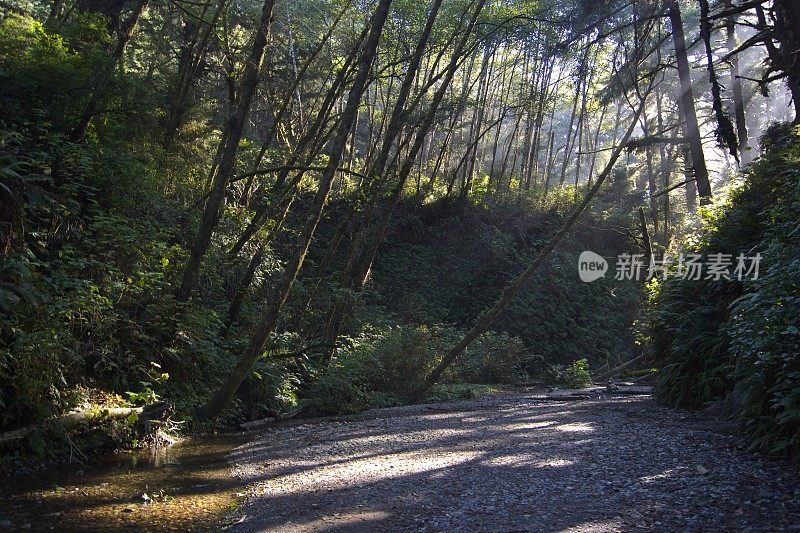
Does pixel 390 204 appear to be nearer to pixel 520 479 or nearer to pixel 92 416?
pixel 92 416

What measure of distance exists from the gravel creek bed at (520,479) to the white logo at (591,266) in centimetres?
1909

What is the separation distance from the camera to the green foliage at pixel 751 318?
5898mm

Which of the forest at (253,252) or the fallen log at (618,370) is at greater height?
the forest at (253,252)

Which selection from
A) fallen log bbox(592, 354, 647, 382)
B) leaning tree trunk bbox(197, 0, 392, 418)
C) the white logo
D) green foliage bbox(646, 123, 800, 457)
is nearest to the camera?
green foliage bbox(646, 123, 800, 457)

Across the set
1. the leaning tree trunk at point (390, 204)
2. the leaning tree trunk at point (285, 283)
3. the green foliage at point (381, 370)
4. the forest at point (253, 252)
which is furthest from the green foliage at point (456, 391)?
the leaning tree trunk at point (285, 283)

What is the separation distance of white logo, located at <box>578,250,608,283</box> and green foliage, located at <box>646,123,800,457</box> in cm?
1549

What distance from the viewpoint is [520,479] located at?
230 inches

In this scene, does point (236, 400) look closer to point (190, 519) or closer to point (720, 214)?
point (190, 519)

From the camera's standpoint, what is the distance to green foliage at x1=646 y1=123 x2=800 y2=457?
590cm

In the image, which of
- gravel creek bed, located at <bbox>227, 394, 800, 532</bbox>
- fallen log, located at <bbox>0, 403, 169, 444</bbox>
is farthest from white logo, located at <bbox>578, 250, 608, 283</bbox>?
fallen log, located at <bbox>0, 403, 169, 444</bbox>

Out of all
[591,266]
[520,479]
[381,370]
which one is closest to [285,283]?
[520,479]

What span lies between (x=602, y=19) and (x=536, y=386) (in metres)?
11.4

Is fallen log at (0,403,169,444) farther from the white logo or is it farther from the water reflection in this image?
the white logo

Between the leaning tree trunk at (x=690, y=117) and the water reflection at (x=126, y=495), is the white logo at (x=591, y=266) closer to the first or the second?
the leaning tree trunk at (x=690, y=117)
